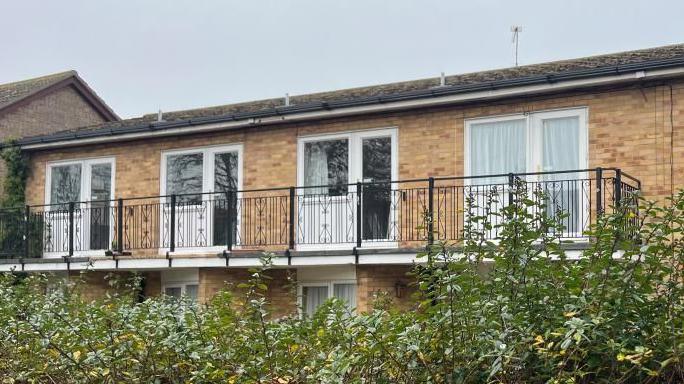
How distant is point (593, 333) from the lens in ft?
15.1

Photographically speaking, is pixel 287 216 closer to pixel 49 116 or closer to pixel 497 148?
pixel 497 148

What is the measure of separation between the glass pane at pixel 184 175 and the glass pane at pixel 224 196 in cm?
48

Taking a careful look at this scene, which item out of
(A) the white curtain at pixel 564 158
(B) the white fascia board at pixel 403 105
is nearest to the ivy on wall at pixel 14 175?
(B) the white fascia board at pixel 403 105

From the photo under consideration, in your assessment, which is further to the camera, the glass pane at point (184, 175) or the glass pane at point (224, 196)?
the glass pane at point (184, 175)

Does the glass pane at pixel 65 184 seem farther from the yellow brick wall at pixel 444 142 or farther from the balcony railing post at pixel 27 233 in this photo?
the balcony railing post at pixel 27 233

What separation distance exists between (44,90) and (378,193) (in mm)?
13731

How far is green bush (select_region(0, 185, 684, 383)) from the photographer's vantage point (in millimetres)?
4785

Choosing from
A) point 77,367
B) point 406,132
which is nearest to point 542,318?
point 77,367

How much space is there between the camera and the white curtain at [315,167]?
18.6m

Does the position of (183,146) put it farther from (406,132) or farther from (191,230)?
(406,132)

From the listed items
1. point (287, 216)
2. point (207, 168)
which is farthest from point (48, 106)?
point (287, 216)

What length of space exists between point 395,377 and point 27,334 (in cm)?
335

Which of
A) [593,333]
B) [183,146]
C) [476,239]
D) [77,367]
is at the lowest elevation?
[77,367]

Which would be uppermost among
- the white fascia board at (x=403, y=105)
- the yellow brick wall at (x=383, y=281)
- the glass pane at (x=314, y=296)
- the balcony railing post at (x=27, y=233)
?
the white fascia board at (x=403, y=105)
